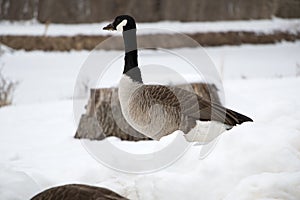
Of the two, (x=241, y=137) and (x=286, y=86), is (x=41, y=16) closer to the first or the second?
(x=286, y=86)

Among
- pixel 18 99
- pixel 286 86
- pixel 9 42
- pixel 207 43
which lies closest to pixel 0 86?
pixel 18 99

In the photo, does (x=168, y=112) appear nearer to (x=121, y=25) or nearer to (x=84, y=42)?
(x=121, y=25)

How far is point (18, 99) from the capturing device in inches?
A: 232

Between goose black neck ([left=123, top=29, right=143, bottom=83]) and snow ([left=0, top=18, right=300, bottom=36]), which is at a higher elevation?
goose black neck ([left=123, top=29, right=143, bottom=83])

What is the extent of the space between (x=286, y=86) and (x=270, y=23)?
20.8 feet

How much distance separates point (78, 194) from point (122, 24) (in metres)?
1.46

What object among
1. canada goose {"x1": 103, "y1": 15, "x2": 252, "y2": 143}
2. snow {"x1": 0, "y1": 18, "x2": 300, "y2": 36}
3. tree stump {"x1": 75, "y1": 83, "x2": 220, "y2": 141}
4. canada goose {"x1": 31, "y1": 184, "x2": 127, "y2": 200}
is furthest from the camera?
snow {"x1": 0, "y1": 18, "x2": 300, "y2": 36}

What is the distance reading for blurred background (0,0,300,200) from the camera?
1943mm

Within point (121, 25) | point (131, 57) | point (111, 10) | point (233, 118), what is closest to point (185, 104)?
point (233, 118)

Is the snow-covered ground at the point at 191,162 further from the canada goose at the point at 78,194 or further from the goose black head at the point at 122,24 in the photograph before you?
the goose black head at the point at 122,24

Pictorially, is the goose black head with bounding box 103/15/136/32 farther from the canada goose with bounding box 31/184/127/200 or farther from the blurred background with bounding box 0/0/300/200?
the canada goose with bounding box 31/184/127/200

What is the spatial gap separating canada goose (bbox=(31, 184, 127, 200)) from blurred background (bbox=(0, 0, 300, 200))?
1.04ft

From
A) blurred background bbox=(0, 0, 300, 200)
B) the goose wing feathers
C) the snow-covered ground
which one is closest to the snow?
blurred background bbox=(0, 0, 300, 200)

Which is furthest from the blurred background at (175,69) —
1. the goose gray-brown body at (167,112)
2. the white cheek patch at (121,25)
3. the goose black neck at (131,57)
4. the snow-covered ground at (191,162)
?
the white cheek patch at (121,25)
